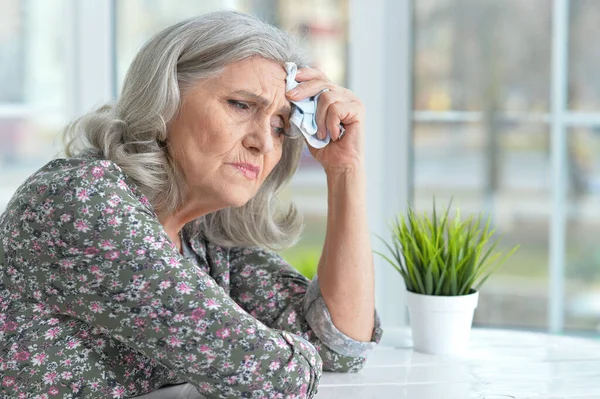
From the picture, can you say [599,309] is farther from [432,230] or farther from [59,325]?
[59,325]

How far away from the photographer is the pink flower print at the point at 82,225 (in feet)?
4.59

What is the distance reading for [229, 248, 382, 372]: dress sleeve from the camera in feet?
6.05

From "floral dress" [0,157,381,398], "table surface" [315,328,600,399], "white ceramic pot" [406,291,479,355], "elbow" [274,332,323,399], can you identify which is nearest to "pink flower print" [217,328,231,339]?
"floral dress" [0,157,381,398]

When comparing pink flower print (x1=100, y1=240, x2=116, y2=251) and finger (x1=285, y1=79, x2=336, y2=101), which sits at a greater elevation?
finger (x1=285, y1=79, x2=336, y2=101)

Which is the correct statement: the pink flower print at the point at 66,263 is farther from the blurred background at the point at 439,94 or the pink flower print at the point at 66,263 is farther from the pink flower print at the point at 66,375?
the blurred background at the point at 439,94

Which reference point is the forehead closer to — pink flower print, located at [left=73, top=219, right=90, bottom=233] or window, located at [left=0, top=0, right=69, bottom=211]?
pink flower print, located at [left=73, top=219, right=90, bottom=233]

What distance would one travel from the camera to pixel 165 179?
168cm

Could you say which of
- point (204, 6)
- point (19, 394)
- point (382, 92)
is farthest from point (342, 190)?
point (204, 6)

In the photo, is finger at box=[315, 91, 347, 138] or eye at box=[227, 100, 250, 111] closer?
eye at box=[227, 100, 250, 111]

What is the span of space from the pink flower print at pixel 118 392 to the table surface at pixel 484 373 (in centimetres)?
38

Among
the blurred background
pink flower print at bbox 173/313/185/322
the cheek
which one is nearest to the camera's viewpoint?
pink flower print at bbox 173/313/185/322

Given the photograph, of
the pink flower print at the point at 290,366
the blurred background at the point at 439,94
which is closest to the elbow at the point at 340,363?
the pink flower print at the point at 290,366

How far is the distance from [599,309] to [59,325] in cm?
303

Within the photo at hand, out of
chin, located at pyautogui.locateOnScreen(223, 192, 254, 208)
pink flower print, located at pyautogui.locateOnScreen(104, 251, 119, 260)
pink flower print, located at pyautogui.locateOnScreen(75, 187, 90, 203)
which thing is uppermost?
pink flower print, located at pyautogui.locateOnScreen(75, 187, 90, 203)
